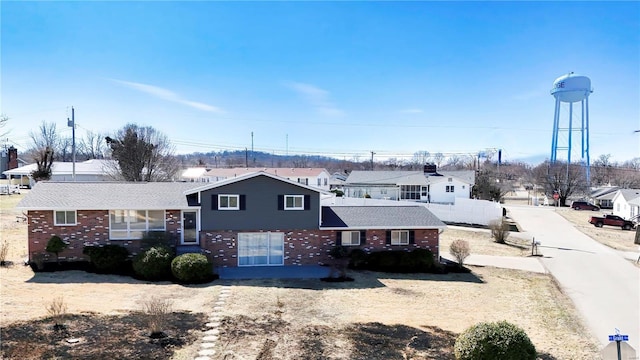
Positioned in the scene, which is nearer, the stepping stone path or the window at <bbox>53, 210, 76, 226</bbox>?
the stepping stone path

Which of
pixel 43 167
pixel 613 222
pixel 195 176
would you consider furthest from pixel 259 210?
pixel 195 176

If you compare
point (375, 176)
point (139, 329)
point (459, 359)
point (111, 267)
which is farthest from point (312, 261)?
point (375, 176)

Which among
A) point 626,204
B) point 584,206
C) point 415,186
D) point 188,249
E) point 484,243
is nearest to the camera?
point 188,249

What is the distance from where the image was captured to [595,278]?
76.5 feet

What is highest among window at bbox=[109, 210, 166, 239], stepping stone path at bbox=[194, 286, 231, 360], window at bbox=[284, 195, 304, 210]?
window at bbox=[284, 195, 304, 210]

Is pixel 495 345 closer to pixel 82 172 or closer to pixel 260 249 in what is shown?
pixel 260 249

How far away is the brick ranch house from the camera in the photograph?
22422 millimetres

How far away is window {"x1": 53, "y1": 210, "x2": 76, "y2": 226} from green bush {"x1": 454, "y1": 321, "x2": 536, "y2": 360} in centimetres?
2025

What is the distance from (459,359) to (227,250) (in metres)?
15.7

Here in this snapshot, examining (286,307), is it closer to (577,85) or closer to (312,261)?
(312,261)

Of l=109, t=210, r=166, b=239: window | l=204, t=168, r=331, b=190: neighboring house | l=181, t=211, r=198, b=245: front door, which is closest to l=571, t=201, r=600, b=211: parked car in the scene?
l=204, t=168, r=331, b=190: neighboring house

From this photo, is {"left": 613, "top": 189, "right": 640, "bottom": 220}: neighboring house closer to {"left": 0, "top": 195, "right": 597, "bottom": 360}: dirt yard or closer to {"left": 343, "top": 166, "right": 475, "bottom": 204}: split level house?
{"left": 343, "top": 166, "right": 475, "bottom": 204}: split level house

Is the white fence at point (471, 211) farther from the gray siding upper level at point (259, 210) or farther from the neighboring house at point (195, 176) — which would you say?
the neighboring house at point (195, 176)

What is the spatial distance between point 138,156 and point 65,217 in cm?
2619
